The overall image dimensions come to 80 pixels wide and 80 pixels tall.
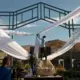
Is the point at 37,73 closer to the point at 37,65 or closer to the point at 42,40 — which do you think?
the point at 37,65

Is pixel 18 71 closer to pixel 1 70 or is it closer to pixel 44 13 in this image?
pixel 44 13

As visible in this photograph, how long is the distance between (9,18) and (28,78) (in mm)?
4791

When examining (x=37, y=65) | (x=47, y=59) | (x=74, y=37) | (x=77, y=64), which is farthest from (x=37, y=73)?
(x=77, y=64)

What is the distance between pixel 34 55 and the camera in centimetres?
753

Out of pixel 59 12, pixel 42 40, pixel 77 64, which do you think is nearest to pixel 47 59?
pixel 42 40

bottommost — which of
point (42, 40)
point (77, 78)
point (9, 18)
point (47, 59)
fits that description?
point (77, 78)

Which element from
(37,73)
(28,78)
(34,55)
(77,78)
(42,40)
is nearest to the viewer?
(28,78)

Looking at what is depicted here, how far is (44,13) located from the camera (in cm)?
1096

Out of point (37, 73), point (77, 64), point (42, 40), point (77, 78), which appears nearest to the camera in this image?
point (37, 73)

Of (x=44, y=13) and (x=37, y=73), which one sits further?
(x=44, y=13)

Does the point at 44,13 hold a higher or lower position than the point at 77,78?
higher

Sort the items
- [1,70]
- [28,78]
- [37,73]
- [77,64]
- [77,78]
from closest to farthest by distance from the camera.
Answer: [1,70], [28,78], [37,73], [77,78], [77,64]

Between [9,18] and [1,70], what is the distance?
6.39 meters

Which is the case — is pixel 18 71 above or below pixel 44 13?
below
